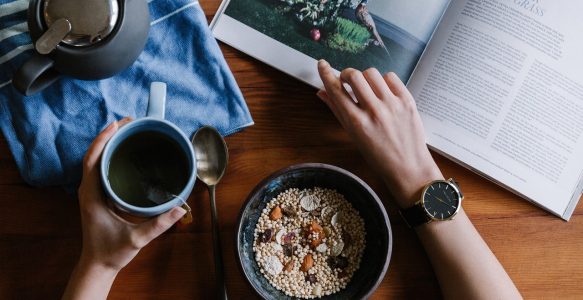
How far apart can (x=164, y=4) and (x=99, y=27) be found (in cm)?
14

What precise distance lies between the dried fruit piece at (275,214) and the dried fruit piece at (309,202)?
0.03 m

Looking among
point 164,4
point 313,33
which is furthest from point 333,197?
point 164,4

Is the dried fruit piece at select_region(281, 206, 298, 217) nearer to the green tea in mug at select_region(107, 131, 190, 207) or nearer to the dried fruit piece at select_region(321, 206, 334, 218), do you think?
the dried fruit piece at select_region(321, 206, 334, 218)

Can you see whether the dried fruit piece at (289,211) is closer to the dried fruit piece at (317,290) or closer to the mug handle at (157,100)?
the dried fruit piece at (317,290)

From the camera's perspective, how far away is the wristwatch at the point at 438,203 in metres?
0.72

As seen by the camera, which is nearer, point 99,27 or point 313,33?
point 99,27

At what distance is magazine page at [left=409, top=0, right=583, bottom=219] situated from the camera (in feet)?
2.48

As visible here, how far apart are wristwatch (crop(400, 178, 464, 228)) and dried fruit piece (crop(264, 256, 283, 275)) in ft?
0.61

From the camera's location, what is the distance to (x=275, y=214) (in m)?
0.72

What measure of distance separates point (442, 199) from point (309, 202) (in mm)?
176

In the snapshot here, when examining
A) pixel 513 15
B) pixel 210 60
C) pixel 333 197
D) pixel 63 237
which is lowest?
pixel 63 237

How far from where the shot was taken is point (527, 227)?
771 millimetres

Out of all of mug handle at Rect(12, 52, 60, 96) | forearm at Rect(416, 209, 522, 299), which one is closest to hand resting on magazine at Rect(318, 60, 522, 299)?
forearm at Rect(416, 209, 522, 299)

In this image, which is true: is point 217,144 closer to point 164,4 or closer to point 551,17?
point 164,4
